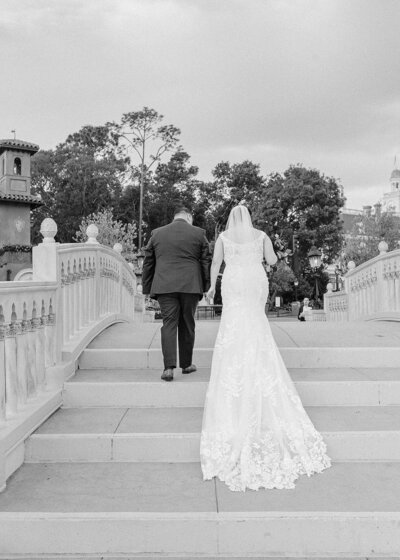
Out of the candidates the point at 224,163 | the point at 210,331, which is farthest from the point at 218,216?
the point at 210,331

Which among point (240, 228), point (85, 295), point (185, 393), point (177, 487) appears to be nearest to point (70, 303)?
point (85, 295)

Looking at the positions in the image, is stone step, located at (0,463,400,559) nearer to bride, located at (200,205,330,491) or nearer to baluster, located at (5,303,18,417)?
bride, located at (200,205,330,491)

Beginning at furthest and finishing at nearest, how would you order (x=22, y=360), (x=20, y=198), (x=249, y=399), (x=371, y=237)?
1. (x=371, y=237)
2. (x=20, y=198)
3. (x=22, y=360)
4. (x=249, y=399)

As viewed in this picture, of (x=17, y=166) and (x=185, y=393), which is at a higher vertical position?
(x=17, y=166)

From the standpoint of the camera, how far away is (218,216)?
159ft

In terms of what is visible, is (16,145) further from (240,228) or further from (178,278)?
(240,228)

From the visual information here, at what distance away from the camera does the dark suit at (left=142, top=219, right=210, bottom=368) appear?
210 inches

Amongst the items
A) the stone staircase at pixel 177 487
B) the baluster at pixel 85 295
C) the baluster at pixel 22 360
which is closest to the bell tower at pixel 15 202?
the baluster at pixel 85 295

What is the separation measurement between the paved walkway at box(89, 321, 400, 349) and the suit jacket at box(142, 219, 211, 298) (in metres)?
1.19

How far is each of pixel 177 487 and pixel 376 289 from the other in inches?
293

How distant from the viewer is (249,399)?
156 inches

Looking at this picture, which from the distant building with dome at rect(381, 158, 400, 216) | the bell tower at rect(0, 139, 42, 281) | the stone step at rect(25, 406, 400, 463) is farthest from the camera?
the distant building with dome at rect(381, 158, 400, 216)

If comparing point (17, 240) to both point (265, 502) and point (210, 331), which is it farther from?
point (265, 502)

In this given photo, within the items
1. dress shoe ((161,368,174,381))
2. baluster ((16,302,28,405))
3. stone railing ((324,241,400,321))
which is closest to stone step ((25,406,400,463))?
baluster ((16,302,28,405))
